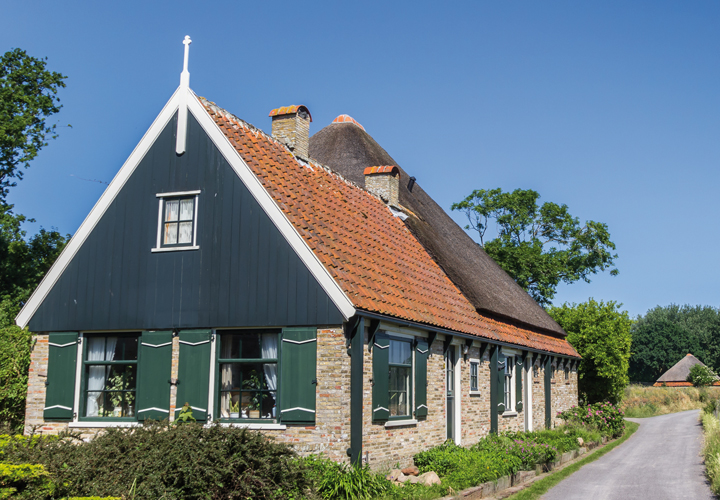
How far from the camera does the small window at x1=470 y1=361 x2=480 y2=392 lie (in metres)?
15.7

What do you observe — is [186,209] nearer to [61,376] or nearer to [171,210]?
[171,210]

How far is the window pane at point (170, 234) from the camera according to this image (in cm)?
1215

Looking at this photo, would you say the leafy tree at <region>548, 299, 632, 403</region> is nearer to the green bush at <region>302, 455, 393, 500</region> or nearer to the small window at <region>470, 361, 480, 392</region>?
the small window at <region>470, 361, 480, 392</region>

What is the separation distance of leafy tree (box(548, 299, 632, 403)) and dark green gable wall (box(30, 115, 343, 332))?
20.2 m

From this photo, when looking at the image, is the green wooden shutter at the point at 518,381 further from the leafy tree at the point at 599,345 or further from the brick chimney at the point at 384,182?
the leafy tree at the point at 599,345

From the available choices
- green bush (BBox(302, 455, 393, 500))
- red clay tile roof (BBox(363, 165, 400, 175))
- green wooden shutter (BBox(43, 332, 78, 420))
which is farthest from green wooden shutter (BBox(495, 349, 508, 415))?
green wooden shutter (BBox(43, 332, 78, 420))

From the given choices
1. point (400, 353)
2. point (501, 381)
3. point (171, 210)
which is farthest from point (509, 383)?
point (171, 210)

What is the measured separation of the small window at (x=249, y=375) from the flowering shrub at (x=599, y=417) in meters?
16.1

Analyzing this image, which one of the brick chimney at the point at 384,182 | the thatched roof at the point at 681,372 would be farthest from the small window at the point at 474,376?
the thatched roof at the point at 681,372

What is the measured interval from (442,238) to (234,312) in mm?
10348

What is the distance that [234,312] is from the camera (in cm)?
1132

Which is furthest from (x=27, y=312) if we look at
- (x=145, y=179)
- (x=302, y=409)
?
(x=302, y=409)

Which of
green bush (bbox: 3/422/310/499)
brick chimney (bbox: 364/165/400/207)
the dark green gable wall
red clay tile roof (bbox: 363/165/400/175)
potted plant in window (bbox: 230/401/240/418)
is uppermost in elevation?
red clay tile roof (bbox: 363/165/400/175)

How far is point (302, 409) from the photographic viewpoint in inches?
415
